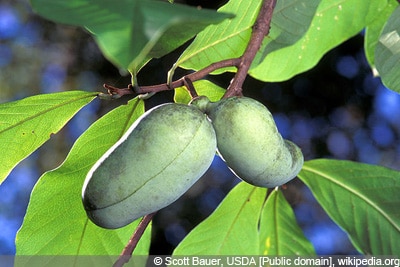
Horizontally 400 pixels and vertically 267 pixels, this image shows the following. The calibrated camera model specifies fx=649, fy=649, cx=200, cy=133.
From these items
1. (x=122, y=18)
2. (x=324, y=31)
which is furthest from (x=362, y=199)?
(x=122, y=18)

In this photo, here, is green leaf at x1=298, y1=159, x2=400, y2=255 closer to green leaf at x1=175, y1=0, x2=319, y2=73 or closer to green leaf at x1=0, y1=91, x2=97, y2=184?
green leaf at x1=175, y1=0, x2=319, y2=73

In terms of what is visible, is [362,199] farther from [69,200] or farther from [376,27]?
[69,200]

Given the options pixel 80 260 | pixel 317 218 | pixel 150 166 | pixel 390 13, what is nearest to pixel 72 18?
pixel 150 166

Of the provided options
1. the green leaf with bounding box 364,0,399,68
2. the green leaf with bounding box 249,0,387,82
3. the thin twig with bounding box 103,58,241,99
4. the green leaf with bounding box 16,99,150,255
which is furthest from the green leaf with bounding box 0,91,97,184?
the green leaf with bounding box 364,0,399,68

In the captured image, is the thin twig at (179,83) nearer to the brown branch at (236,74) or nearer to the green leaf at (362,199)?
the brown branch at (236,74)

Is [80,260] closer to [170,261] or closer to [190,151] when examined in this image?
[170,261]

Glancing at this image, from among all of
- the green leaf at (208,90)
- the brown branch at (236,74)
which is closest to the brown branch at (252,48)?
the brown branch at (236,74)
